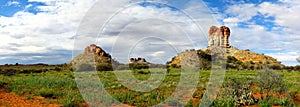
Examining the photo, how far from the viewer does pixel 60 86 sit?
19016 millimetres

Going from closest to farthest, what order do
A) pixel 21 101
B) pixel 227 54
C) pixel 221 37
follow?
pixel 21 101
pixel 227 54
pixel 221 37

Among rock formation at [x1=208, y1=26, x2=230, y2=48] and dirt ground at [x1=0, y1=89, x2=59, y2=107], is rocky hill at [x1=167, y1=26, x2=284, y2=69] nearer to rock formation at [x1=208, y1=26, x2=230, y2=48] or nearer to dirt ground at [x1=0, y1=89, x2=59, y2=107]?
rock formation at [x1=208, y1=26, x2=230, y2=48]

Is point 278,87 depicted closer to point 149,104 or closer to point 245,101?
point 245,101

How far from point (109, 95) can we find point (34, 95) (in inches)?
143

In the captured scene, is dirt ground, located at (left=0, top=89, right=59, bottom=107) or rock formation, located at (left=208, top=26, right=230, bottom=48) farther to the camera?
rock formation, located at (left=208, top=26, right=230, bottom=48)

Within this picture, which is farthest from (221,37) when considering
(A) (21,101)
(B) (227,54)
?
(A) (21,101)

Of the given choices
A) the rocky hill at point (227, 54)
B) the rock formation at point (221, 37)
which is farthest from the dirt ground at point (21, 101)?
the rock formation at point (221, 37)

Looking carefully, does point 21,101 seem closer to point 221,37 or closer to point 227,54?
point 227,54

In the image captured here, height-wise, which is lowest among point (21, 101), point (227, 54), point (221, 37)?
point (21, 101)

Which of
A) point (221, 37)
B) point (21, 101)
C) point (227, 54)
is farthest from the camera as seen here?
point (221, 37)

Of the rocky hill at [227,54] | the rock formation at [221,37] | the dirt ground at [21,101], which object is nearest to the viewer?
the dirt ground at [21,101]

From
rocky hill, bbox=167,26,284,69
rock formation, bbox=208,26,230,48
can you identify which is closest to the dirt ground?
rocky hill, bbox=167,26,284,69

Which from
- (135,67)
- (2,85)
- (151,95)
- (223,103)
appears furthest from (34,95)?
(135,67)

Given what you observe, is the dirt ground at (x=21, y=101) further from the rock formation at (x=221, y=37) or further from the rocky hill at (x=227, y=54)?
the rock formation at (x=221, y=37)
